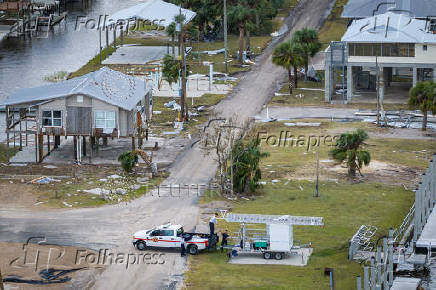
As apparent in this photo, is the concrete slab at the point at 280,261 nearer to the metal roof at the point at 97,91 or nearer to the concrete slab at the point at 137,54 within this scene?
the metal roof at the point at 97,91

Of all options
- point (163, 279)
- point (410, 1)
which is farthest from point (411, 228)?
point (410, 1)

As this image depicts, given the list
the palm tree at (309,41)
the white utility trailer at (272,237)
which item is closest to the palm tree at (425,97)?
the palm tree at (309,41)

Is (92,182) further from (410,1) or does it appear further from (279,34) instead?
(279,34)

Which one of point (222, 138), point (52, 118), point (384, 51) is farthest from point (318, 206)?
point (384, 51)

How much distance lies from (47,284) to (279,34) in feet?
279

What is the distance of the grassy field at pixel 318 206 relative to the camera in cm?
5759

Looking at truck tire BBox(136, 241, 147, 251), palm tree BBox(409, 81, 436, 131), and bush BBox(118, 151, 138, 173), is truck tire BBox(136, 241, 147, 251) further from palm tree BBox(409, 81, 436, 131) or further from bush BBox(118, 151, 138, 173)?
palm tree BBox(409, 81, 436, 131)

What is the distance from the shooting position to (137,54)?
127062 millimetres

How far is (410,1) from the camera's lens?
391ft

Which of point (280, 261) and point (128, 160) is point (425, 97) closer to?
point (128, 160)

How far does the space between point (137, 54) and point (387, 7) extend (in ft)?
100

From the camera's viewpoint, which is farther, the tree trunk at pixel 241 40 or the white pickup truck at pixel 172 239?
the tree trunk at pixel 241 40

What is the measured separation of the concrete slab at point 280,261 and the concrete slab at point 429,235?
21.9 feet

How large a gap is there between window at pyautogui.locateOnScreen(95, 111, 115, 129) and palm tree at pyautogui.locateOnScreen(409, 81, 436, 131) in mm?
27338
